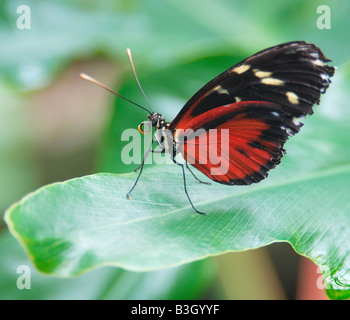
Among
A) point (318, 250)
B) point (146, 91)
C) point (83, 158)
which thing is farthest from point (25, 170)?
point (318, 250)

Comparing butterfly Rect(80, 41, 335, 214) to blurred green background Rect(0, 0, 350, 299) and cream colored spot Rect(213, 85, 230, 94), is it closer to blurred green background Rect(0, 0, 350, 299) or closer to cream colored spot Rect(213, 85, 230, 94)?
cream colored spot Rect(213, 85, 230, 94)

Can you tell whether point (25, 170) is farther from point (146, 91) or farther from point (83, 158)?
point (146, 91)

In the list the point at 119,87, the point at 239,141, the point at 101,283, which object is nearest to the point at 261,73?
the point at 239,141

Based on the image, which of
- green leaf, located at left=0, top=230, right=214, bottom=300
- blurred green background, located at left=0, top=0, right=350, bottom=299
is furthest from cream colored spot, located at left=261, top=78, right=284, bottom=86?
green leaf, located at left=0, top=230, right=214, bottom=300

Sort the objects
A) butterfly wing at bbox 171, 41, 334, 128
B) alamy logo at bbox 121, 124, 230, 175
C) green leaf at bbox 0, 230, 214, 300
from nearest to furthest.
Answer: butterfly wing at bbox 171, 41, 334, 128 < alamy logo at bbox 121, 124, 230, 175 < green leaf at bbox 0, 230, 214, 300

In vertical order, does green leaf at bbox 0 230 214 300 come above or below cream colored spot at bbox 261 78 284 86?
below

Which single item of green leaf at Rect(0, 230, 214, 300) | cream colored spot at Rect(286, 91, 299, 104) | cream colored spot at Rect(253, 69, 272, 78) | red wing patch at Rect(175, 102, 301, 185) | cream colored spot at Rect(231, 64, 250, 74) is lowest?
green leaf at Rect(0, 230, 214, 300)

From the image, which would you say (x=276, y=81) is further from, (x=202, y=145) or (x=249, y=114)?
(x=202, y=145)
